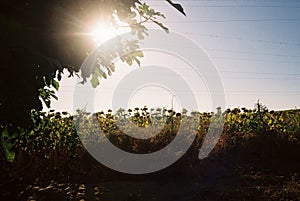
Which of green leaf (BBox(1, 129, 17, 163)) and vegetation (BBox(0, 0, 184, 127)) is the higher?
vegetation (BBox(0, 0, 184, 127))

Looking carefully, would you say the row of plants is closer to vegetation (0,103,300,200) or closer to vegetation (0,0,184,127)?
vegetation (0,103,300,200)

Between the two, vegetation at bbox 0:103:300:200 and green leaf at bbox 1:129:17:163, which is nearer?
green leaf at bbox 1:129:17:163

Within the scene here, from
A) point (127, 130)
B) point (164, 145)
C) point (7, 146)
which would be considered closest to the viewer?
point (7, 146)

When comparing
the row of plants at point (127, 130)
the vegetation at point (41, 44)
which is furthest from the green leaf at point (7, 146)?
the row of plants at point (127, 130)

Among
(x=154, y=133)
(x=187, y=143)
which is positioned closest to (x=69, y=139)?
(x=154, y=133)

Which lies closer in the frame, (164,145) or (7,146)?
(7,146)

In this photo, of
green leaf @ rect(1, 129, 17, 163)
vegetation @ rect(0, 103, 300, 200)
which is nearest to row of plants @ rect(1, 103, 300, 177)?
vegetation @ rect(0, 103, 300, 200)

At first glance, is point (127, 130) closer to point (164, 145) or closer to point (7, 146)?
point (164, 145)

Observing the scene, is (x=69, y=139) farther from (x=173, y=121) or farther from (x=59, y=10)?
(x=59, y=10)

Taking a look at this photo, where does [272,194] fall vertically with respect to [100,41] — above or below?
below

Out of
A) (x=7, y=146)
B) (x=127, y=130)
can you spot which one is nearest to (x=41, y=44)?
(x=7, y=146)

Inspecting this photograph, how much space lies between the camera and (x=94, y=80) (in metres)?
3.25

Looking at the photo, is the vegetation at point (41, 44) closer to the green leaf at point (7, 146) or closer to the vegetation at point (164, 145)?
the green leaf at point (7, 146)

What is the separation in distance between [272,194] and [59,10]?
3570mm
